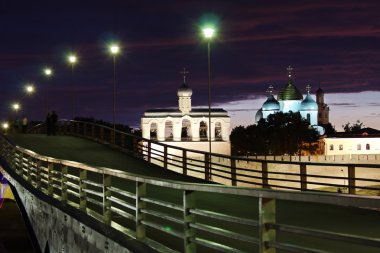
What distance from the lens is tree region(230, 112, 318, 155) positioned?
140000 mm

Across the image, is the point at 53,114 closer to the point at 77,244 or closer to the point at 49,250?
the point at 49,250

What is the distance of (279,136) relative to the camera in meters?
140

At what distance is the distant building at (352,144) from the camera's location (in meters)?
160

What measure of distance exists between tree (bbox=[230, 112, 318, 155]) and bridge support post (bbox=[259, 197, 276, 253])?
133 meters

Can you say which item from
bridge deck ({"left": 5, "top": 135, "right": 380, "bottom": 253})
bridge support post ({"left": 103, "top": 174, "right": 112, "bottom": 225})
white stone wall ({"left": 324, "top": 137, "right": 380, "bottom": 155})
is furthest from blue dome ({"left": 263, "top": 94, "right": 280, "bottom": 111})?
bridge support post ({"left": 103, "top": 174, "right": 112, "bottom": 225})

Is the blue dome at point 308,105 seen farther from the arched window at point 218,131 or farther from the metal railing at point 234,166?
the metal railing at point 234,166

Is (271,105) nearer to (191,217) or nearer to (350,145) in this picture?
(350,145)

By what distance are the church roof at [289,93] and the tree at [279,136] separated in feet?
73.6

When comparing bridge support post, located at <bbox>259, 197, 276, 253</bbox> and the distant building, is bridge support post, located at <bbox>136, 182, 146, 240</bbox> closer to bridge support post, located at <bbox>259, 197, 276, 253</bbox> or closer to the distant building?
bridge support post, located at <bbox>259, 197, 276, 253</bbox>

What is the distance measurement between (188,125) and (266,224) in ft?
465

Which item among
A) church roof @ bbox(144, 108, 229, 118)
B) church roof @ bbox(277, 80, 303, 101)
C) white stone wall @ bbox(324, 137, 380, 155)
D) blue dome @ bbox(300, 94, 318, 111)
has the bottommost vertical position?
white stone wall @ bbox(324, 137, 380, 155)

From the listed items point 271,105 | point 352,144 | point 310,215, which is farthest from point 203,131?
point 310,215

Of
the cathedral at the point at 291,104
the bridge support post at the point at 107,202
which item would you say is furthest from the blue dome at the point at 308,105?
the bridge support post at the point at 107,202

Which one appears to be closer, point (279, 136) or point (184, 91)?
point (279, 136)
